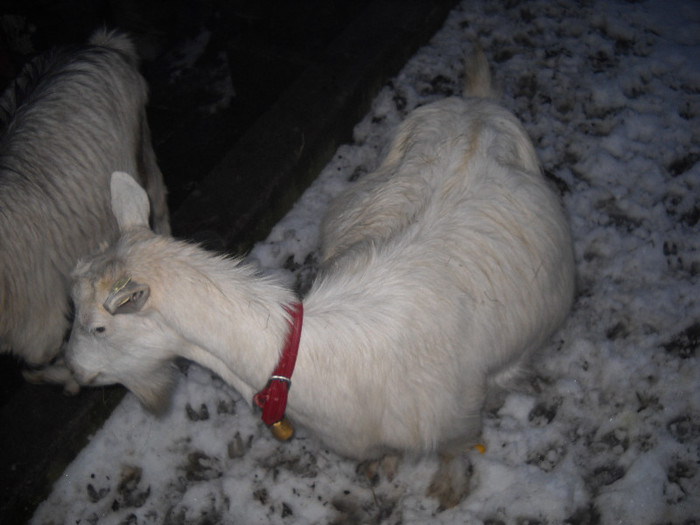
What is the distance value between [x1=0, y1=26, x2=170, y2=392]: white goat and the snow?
2.15 ft

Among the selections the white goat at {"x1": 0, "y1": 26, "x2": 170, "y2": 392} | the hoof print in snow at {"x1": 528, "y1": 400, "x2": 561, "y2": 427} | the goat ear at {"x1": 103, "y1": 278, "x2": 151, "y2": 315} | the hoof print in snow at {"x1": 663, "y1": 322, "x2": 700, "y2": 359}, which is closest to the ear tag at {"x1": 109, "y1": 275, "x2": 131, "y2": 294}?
the goat ear at {"x1": 103, "y1": 278, "x2": 151, "y2": 315}

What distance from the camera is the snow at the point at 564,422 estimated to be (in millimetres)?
2393

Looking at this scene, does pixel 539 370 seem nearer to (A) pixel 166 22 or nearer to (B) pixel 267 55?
(B) pixel 267 55

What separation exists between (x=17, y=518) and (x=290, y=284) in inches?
70.1

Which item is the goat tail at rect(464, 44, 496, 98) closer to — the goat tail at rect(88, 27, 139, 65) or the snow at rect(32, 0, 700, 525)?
the snow at rect(32, 0, 700, 525)

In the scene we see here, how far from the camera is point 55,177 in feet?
8.23

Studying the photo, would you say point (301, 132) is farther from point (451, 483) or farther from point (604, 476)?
point (604, 476)

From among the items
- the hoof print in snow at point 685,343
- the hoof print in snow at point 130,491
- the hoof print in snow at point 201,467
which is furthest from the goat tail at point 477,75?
the hoof print in snow at point 130,491

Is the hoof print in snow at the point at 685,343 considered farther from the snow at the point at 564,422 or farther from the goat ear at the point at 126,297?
the goat ear at the point at 126,297

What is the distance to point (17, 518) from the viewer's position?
2441 mm

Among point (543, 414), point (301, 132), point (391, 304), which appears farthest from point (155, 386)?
point (301, 132)

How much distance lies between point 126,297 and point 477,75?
2303mm

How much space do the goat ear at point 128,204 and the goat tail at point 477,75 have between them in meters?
1.94

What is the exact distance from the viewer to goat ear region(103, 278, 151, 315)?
1.54 meters
